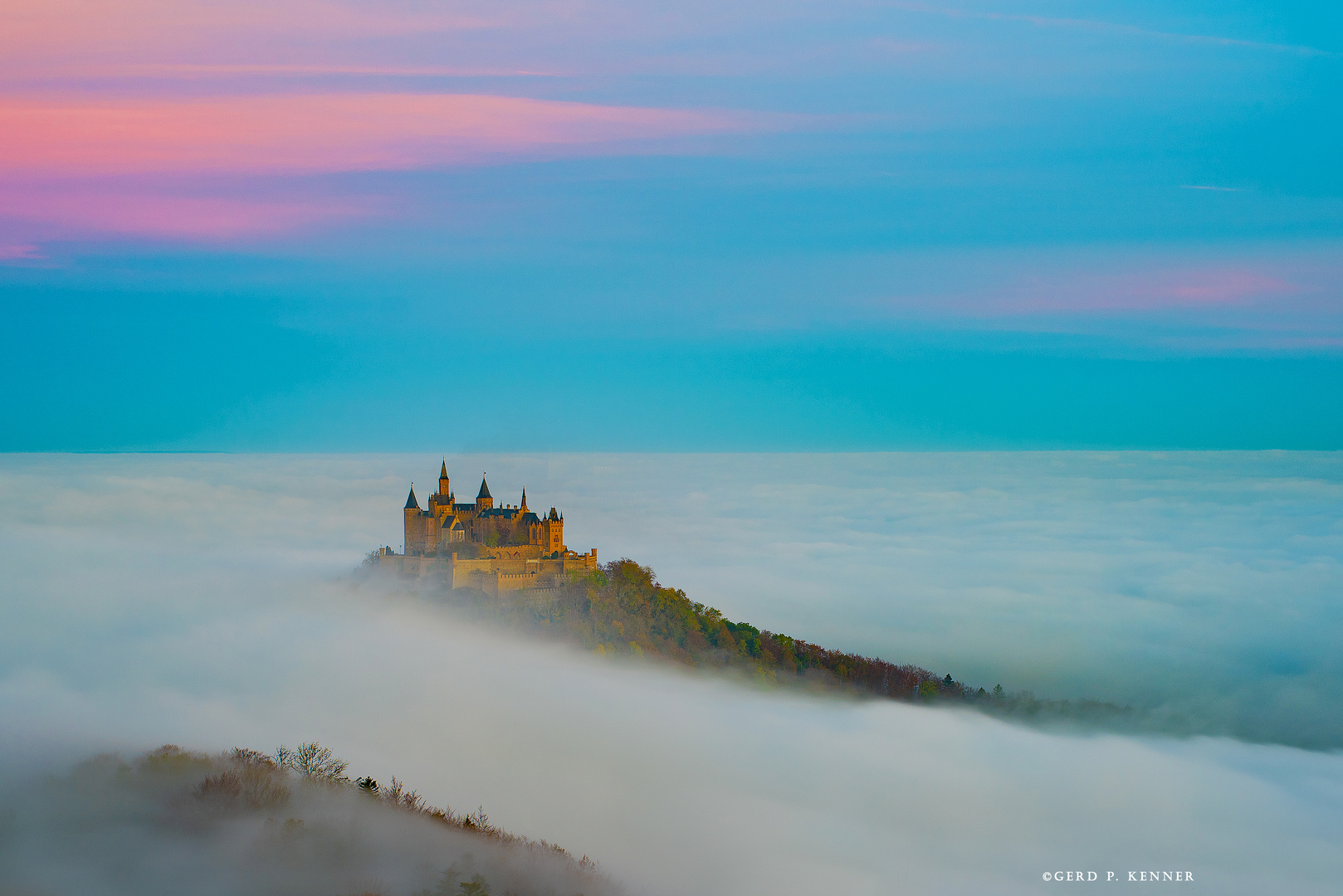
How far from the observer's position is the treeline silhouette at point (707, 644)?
63688 millimetres

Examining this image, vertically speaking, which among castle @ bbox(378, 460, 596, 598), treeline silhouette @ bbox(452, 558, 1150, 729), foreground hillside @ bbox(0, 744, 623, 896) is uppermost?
castle @ bbox(378, 460, 596, 598)

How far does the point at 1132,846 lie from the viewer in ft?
237

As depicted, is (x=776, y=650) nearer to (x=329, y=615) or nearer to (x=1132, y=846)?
(x=1132, y=846)

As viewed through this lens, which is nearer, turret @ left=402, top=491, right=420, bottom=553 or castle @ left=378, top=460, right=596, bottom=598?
castle @ left=378, top=460, right=596, bottom=598

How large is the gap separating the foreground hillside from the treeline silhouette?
2191 cm

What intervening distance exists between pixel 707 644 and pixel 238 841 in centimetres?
4736

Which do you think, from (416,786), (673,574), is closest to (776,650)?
(416,786)

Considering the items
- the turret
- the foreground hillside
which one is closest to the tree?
the foreground hillside

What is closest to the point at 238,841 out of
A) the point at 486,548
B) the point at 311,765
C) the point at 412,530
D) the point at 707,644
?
the point at 311,765

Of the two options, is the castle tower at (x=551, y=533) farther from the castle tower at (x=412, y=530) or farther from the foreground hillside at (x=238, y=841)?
the foreground hillside at (x=238, y=841)

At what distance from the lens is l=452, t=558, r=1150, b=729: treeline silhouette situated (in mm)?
63688

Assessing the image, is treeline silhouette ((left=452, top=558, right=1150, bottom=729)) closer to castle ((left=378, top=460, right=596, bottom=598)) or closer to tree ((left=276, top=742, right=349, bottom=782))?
castle ((left=378, top=460, right=596, bottom=598))

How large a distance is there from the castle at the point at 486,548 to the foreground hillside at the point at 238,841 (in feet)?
65.6

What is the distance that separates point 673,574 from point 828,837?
304 feet
